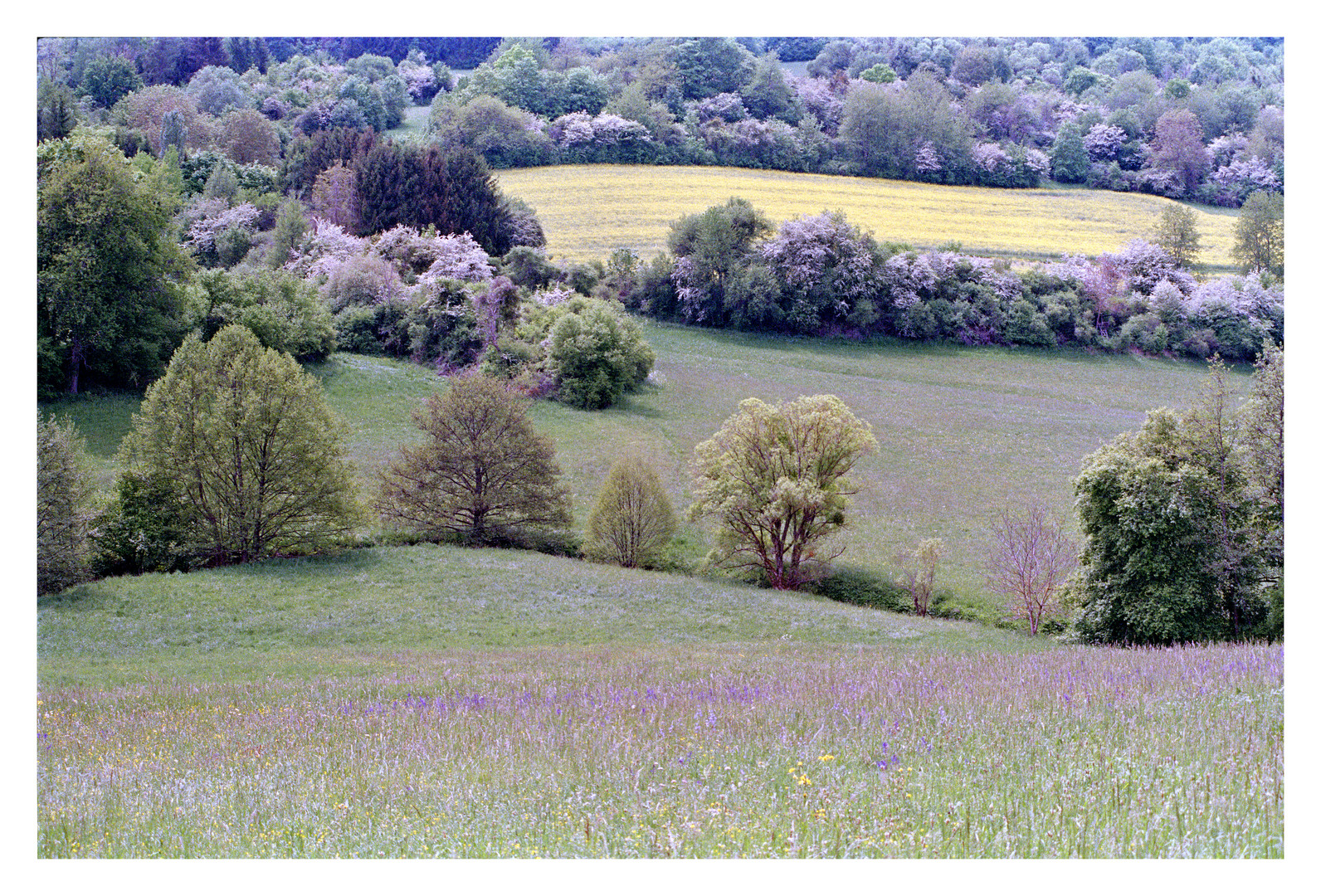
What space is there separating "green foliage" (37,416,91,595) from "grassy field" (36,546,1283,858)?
12.6 m

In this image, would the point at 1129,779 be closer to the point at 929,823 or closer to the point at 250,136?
the point at 929,823

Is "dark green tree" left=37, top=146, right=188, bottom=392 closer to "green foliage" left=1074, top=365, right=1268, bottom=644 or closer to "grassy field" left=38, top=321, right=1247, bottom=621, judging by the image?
"grassy field" left=38, top=321, right=1247, bottom=621

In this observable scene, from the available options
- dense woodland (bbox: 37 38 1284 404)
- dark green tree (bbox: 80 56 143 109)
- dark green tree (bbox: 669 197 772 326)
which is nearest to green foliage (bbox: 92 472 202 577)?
dense woodland (bbox: 37 38 1284 404)

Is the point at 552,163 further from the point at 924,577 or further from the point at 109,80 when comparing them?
the point at 924,577

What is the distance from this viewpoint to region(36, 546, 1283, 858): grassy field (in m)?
5.10

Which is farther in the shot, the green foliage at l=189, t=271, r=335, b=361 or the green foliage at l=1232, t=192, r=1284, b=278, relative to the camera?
the green foliage at l=189, t=271, r=335, b=361

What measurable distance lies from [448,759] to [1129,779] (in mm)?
4466

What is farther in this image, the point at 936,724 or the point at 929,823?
the point at 936,724

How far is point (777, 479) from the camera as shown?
27.8m

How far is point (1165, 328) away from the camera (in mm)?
40594

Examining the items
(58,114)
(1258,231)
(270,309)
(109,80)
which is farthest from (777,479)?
(109,80)

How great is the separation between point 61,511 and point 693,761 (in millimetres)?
21706
